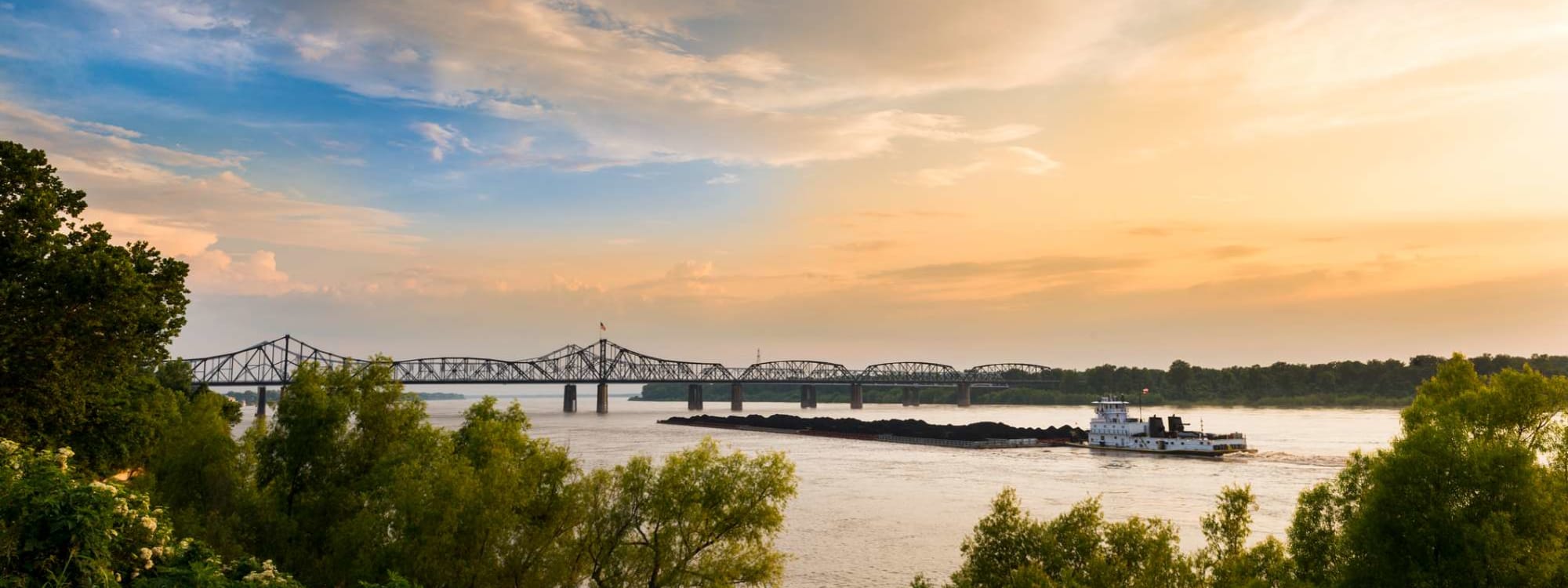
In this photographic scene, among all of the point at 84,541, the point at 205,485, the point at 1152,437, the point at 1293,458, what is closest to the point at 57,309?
the point at 205,485

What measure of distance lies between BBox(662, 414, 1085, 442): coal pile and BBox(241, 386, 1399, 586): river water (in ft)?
35.7

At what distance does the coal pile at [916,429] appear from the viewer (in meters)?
141

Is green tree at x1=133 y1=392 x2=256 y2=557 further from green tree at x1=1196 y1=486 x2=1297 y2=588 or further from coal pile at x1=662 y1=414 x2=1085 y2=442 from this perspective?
coal pile at x1=662 y1=414 x2=1085 y2=442

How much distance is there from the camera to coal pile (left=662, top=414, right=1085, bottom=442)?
141 meters

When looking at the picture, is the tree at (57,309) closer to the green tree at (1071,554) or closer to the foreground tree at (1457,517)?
the green tree at (1071,554)

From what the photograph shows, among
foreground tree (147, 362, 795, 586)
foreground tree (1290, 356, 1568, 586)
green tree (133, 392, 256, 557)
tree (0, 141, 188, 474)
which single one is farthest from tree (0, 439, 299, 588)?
foreground tree (1290, 356, 1568, 586)

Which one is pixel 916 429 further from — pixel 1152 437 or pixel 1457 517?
pixel 1457 517

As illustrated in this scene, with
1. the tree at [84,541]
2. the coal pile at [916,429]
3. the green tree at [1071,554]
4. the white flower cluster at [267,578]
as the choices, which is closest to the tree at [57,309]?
the tree at [84,541]

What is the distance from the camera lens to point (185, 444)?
137 ft

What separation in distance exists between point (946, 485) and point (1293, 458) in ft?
144

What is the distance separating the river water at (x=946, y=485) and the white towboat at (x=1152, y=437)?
330cm

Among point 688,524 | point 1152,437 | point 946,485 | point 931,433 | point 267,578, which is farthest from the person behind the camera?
point 931,433

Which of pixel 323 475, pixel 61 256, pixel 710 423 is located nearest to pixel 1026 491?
pixel 323 475

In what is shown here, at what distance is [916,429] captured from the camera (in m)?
155
